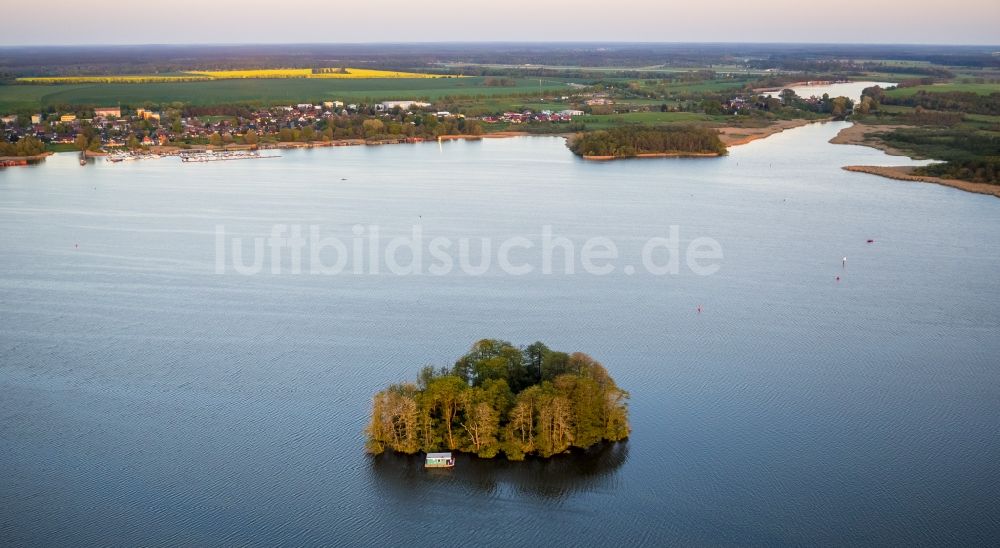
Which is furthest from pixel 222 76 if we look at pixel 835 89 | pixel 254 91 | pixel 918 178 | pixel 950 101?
pixel 918 178

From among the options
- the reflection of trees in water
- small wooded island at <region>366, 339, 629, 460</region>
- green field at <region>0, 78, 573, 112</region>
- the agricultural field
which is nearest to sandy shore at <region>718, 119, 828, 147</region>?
green field at <region>0, 78, 573, 112</region>

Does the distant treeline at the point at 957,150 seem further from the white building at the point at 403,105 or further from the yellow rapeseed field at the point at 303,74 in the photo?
the yellow rapeseed field at the point at 303,74

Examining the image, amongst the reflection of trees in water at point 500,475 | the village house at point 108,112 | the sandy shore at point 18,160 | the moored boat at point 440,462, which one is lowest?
the reflection of trees in water at point 500,475

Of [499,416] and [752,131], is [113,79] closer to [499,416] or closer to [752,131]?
[752,131]

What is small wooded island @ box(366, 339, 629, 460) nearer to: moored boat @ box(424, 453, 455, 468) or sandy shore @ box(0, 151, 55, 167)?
moored boat @ box(424, 453, 455, 468)

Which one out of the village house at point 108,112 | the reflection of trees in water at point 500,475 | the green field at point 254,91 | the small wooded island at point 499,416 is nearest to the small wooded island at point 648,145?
the green field at point 254,91

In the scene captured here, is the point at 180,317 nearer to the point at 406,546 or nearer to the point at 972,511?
the point at 406,546
